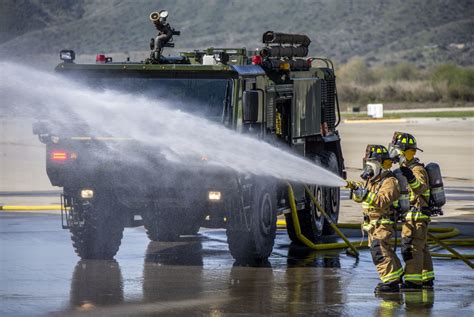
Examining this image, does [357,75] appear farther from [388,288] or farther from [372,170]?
[388,288]

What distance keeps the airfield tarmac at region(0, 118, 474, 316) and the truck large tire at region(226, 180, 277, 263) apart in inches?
7.4

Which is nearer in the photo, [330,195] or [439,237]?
[439,237]

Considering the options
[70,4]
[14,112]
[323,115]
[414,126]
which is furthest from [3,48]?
[323,115]

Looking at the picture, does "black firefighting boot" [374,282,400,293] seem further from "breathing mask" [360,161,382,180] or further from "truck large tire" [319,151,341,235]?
"truck large tire" [319,151,341,235]

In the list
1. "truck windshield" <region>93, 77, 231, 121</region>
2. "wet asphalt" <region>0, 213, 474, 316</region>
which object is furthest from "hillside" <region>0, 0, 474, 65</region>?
"truck windshield" <region>93, 77, 231, 121</region>

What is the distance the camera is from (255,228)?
14.7 metres

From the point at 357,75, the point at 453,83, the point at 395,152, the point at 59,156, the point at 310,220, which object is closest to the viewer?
the point at 395,152

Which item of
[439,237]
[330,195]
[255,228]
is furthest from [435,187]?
[330,195]

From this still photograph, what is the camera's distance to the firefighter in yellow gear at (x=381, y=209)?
504 inches

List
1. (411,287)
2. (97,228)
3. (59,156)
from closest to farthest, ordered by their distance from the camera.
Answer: (411,287) < (59,156) < (97,228)

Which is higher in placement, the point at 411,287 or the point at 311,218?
the point at 311,218

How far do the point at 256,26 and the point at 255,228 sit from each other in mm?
125328

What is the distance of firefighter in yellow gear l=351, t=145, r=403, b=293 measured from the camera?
1279cm

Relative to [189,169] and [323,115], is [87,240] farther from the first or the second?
[323,115]
